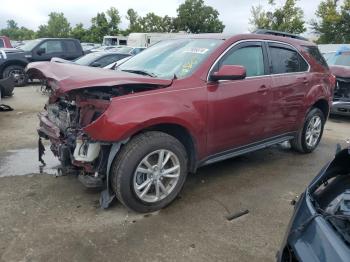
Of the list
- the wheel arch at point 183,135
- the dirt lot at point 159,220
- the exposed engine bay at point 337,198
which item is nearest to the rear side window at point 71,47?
the dirt lot at point 159,220

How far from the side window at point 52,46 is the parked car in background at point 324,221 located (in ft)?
46.2

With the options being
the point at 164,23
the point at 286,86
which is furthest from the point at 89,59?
the point at 164,23

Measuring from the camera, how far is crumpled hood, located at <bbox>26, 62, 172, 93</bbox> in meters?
3.27

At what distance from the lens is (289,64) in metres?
5.07

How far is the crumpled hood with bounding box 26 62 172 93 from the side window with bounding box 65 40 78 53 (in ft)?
39.0

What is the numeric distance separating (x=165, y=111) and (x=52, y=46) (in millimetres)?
12803

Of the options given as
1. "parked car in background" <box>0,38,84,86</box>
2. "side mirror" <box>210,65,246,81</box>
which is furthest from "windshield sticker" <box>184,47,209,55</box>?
"parked car in background" <box>0,38,84,86</box>

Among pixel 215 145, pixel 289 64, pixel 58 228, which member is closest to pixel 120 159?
pixel 58 228

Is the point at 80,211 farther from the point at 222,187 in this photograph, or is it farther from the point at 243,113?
the point at 243,113

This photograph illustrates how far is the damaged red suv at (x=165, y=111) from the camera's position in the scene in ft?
11.2

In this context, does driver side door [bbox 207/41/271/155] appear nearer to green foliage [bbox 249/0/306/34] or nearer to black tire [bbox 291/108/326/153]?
black tire [bbox 291/108/326/153]

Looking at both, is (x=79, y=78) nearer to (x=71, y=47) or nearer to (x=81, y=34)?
(x=71, y=47)

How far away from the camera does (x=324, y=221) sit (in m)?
2.00

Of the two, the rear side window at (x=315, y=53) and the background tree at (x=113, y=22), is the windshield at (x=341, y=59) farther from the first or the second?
the background tree at (x=113, y=22)
